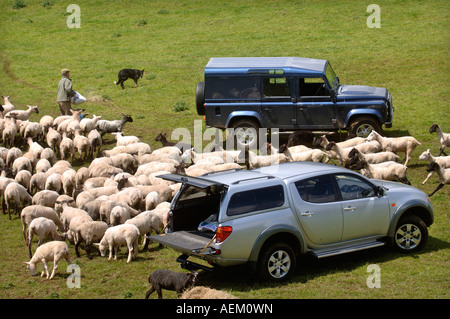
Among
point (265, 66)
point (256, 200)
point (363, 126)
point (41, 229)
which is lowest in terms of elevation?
point (41, 229)

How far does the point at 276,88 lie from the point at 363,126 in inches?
123

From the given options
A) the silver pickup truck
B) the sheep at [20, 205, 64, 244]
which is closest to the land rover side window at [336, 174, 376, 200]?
the silver pickup truck

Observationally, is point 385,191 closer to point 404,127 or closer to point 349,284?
point 349,284

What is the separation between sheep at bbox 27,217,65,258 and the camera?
13578 mm

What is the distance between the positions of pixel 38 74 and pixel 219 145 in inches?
611

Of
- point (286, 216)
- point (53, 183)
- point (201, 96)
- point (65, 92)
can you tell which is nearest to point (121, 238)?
point (286, 216)

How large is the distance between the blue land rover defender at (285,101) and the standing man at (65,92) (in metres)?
5.83

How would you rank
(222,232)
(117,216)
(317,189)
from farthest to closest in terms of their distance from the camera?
(117,216)
(317,189)
(222,232)

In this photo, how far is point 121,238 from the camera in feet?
43.2

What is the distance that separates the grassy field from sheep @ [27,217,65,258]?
543mm

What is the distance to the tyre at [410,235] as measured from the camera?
1239 cm

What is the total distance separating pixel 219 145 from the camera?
21.2 metres

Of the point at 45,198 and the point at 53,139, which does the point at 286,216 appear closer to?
the point at 45,198

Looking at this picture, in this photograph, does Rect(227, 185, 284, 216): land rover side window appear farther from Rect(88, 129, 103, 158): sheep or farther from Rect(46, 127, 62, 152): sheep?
Rect(46, 127, 62, 152): sheep
